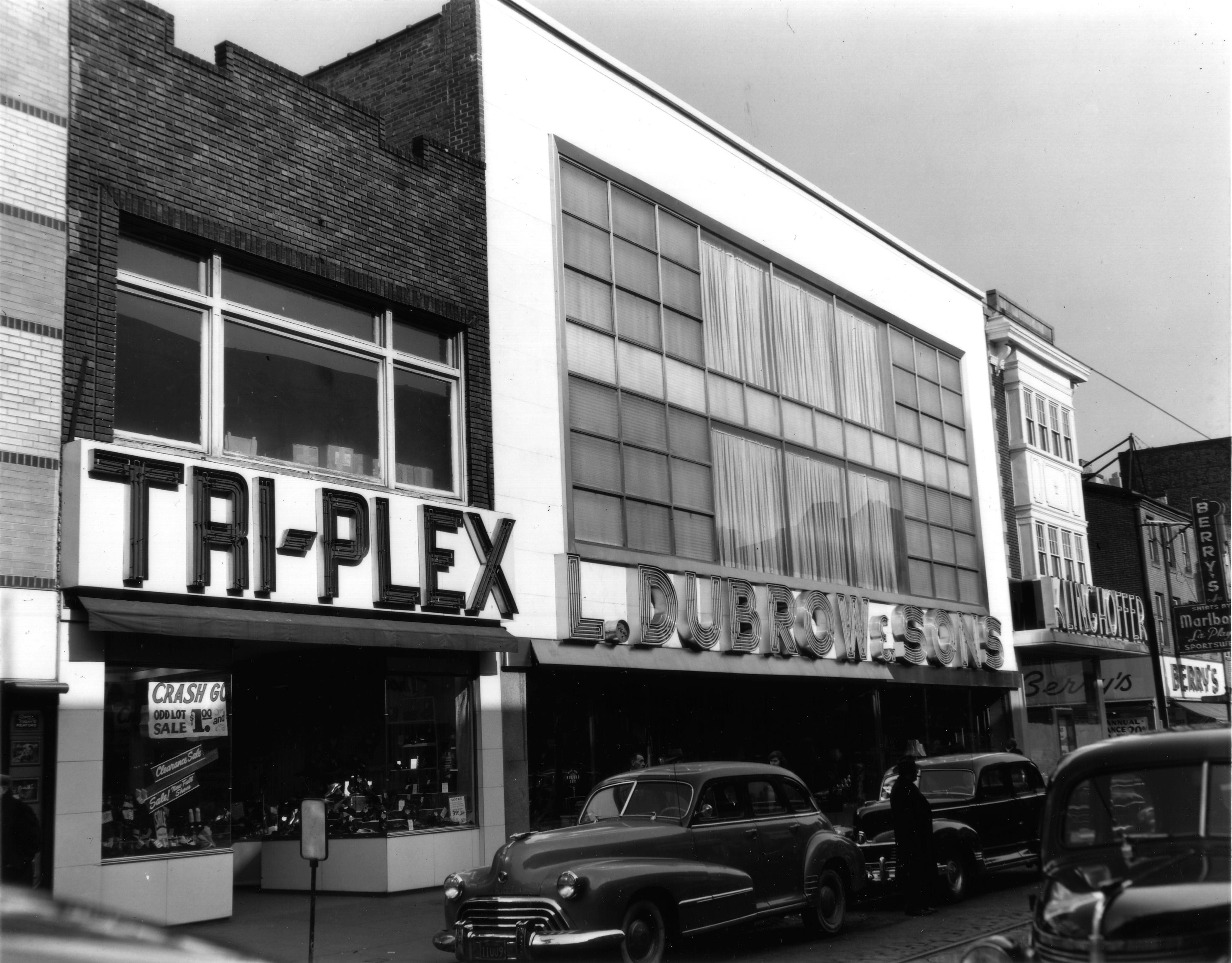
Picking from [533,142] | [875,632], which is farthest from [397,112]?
[875,632]

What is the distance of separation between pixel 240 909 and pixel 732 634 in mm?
9537

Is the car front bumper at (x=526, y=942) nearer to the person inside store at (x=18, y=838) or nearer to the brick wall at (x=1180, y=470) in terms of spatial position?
the person inside store at (x=18, y=838)

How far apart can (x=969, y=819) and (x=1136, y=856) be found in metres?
8.74

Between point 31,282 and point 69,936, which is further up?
point 31,282

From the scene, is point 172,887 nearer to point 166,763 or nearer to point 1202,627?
point 166,763

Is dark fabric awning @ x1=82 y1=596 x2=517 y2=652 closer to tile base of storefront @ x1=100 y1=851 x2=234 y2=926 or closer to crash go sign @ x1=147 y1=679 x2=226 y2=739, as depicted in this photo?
crash go sign @ x1=147 y1=679 x2=226 y2=739

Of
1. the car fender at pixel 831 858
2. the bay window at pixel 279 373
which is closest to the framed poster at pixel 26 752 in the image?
the bay window at pixel 279 373

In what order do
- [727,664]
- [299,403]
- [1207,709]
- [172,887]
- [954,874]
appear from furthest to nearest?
[1207,709]
[727,664]
[299,403]
[954,874]
[172,887]

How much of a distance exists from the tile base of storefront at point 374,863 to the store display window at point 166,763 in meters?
2.06

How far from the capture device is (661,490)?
21.2 metres

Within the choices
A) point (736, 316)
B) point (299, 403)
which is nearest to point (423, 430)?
point (299, 403)

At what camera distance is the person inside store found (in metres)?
11.4

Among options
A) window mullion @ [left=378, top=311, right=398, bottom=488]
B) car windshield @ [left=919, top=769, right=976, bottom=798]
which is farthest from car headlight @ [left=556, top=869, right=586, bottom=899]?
window mullion @ [left=378, top=311, right=398, bottom=488]

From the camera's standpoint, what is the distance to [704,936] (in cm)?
1077
